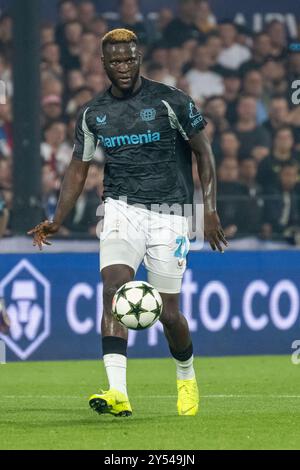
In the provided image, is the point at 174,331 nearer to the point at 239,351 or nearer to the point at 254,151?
the point at 239,351

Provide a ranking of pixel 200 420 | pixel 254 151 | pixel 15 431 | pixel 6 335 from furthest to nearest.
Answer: pixel 254 151 → pixel 6 335 → pixel 200 420 → pixel 15 431

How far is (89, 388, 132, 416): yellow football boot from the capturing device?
7277mm

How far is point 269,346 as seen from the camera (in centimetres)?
1254

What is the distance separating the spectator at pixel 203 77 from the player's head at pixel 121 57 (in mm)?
6776

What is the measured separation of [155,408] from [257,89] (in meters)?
6.80

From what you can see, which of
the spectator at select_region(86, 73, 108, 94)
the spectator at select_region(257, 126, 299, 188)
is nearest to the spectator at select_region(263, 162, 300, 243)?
the spectator at select_region(257, 126, 299, 188)

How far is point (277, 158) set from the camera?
13.4m

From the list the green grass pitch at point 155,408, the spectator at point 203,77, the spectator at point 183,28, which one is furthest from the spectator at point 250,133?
the green grass pitch at point 155,408

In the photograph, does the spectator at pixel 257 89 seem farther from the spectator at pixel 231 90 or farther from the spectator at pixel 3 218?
the spectator at pixel 3 218

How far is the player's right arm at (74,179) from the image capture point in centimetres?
790

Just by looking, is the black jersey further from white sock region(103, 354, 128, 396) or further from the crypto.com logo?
the crypto.com logo

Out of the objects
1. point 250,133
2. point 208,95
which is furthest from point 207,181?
point 208,95

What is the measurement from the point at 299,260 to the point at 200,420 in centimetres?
528

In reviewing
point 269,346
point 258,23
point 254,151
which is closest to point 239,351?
point 269,346
